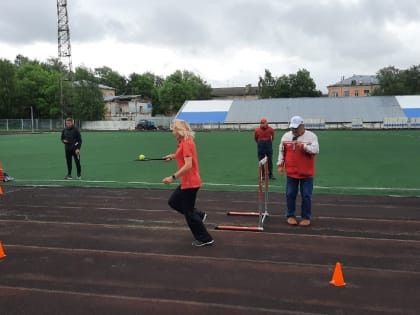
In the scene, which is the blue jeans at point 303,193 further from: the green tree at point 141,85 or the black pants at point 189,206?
the green tree at point 141,85

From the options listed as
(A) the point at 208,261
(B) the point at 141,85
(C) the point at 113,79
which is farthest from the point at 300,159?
(C) the point at 113,79

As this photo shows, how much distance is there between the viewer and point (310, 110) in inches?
2719

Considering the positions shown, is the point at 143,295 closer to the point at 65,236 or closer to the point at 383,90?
the point at 65,236

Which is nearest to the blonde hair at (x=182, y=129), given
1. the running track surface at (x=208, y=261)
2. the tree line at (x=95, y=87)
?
the running track surface at (x=208, y=261)

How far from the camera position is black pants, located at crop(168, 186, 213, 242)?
611 centimetres

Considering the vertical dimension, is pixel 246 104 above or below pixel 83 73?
A: below

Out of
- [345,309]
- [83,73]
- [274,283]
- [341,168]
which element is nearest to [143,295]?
[274,283]

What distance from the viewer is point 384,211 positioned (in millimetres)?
8375

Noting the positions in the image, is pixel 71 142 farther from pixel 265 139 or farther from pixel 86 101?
pixel 86 101

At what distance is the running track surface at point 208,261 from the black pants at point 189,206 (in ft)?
0.73

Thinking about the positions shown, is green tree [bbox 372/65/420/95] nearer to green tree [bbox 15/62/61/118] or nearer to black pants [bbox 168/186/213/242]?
green tree [bbox 15/62/61/118]

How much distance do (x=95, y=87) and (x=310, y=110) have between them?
36930 mm

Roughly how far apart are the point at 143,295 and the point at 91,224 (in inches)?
134

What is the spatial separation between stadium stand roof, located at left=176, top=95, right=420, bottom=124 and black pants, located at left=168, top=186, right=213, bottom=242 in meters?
61.6
